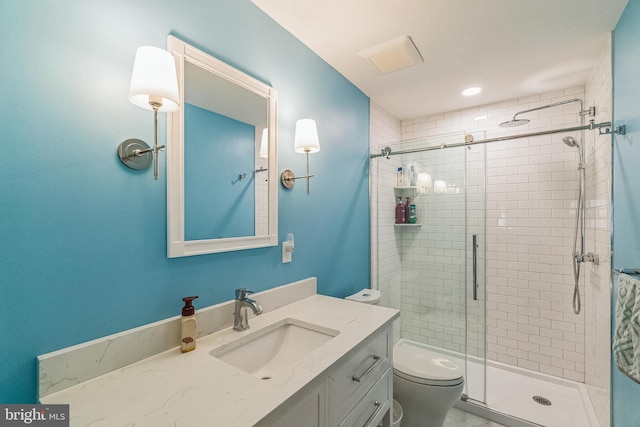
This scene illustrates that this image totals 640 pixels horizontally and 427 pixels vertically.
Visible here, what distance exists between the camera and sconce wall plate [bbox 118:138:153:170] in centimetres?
97

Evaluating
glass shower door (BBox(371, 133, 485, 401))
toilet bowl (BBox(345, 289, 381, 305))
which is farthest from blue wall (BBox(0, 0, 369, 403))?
glass shower door (BBox(371, 133, 485, 401))

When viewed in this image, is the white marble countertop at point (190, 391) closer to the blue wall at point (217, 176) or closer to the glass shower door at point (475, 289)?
the blue wall at point (217, 176)

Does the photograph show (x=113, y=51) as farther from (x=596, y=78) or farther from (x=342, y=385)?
(x=596, y=78)

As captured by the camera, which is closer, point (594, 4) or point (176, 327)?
point (176, 327)

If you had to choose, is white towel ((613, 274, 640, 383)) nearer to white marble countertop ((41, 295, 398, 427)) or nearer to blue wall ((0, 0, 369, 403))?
white marble countertop ((41, 295, 398, 427))

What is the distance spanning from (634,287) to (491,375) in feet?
6.30

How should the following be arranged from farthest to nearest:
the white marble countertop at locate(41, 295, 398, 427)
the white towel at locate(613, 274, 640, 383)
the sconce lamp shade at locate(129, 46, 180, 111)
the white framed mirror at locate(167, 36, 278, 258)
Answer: the white framed mirror at locate(167, 36, 278, 258)
the white towel at locate(613, 274, 640, 383)
the sconce lamp shade at locate(129, 46, 180, 111)
the white marble countertop at locate(41, 295, 398, 427)

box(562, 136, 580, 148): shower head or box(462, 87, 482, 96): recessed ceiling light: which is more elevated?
box(462, 87, 482, 96): recessed ceiling light

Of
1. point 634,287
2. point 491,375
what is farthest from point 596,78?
point 491,375

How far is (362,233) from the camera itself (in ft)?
7.91

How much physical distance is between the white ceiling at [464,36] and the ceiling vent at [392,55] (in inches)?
1.6

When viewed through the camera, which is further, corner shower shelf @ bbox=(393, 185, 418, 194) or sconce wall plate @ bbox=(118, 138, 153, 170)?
corner shower shelf @ bbox=(393, 185, 418, 194)

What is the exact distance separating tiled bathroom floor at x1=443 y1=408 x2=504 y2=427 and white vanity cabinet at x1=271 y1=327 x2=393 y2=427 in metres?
0.90
